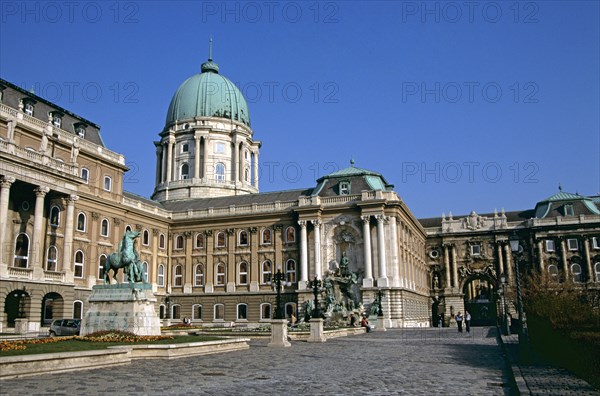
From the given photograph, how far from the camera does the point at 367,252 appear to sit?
60.0 m

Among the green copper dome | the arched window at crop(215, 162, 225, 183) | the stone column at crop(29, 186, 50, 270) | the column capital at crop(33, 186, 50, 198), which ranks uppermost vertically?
the green copper dome

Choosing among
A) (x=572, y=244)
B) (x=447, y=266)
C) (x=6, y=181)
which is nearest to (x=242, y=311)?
(x=6, y=181)

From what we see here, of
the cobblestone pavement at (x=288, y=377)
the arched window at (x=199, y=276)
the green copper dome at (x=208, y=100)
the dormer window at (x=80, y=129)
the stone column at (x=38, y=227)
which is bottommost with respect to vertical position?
the cobblestone pavement at (x=288, y=377)

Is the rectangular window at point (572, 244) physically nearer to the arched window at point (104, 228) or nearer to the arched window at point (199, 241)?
the arched window at point (199, 241)

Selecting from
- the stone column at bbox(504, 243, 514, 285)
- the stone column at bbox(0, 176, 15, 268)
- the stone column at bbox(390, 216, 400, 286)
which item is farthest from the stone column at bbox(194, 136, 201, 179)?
the stone column at bbox(504, 243, 514, 285)

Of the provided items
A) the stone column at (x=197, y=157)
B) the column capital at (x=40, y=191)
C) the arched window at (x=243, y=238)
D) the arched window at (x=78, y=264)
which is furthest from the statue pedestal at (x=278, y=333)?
the stone column at (x=197, y=157)

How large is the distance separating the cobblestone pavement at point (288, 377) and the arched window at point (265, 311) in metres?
41.4

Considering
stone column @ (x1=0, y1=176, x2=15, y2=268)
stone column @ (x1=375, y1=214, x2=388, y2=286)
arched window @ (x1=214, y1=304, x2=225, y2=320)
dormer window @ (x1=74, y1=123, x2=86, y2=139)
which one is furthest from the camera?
arched window @ (x1=214, y1=304, x2=225, y2=320)

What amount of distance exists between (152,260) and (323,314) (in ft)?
87.5

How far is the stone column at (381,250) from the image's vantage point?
191ft

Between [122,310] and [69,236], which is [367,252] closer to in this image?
[69,236]

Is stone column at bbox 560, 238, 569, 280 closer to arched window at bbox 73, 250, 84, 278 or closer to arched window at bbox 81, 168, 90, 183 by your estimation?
arched window at bbox 73, 250, 84, 278

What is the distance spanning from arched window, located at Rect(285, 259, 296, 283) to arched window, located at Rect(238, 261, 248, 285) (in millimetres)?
5011

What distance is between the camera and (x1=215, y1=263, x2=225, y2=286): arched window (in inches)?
2640
